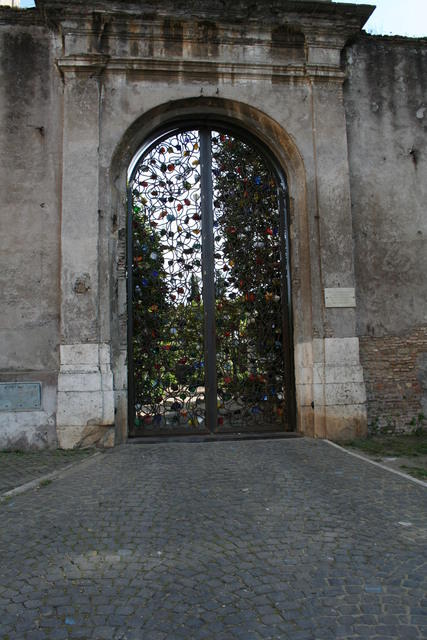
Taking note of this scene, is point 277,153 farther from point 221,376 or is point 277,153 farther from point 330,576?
point 330,576

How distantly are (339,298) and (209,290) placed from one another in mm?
1785

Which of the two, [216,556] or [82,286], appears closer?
[216,556]

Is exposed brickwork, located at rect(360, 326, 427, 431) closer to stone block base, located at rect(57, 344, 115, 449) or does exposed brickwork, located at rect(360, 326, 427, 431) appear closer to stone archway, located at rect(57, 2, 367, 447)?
stone archway, located at rect(57, 2, 367, 447)

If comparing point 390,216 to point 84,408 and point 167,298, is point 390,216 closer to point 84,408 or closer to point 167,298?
point 167,298

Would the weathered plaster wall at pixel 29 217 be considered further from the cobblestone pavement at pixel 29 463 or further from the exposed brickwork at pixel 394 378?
the exposed brickwork at pixel 394 378

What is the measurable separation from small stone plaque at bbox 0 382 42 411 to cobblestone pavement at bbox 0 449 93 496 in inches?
21.3

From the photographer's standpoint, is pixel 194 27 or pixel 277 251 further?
pixel 277 251

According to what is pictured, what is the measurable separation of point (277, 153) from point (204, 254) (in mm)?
1830

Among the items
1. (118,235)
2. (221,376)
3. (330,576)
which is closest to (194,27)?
(118,235)

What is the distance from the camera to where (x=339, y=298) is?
6.80m

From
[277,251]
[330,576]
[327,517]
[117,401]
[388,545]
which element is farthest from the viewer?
[277,251]

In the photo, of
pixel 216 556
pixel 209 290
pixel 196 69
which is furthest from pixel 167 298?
pixel 216 556

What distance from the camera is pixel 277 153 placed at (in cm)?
734

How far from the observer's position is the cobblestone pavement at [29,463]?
478 cm
